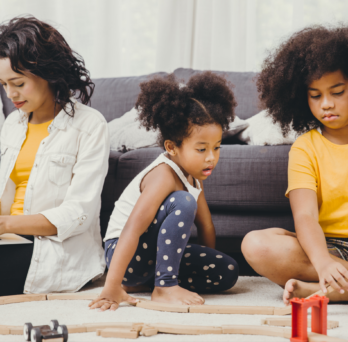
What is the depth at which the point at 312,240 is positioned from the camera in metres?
1.07

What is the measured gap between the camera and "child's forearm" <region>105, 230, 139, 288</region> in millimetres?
1064

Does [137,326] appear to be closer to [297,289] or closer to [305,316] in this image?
[305,316]

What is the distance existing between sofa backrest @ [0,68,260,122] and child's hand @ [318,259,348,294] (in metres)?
1.10

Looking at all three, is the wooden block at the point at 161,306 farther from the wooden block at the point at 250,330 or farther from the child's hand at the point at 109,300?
the wooden block at the point at 250,330

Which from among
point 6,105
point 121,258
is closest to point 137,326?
point 121,258

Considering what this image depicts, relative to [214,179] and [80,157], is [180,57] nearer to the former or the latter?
[214,179]

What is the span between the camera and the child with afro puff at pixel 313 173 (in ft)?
3.68

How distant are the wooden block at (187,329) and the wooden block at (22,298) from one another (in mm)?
440

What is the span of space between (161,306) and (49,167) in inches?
21.1

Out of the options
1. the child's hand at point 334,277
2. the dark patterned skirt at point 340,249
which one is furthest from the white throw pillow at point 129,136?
the child's hand at point 334,277

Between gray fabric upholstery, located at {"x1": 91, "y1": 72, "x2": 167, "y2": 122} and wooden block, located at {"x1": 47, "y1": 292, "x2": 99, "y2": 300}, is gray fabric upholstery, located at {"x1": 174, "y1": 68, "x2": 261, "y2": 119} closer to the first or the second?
gray fabric upholstery, located at {"x1": 91, "y1": 72, "x2": 167, "y2": 122}

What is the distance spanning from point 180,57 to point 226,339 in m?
1.97

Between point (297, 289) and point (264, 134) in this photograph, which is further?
point (264, 134)

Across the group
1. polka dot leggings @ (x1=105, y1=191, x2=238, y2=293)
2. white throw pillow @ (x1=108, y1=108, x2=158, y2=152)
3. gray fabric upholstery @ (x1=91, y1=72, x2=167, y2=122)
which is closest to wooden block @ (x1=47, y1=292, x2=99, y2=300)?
polka dot leggings @ (x1=105, y1=191, x2=238, y2=293)
